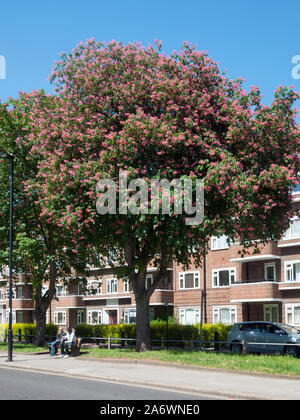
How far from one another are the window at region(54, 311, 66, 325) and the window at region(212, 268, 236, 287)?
22580 mm

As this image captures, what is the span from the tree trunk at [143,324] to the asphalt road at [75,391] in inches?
322

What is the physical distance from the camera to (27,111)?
36938 mm

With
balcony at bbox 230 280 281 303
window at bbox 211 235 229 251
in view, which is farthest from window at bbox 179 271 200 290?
balcony at bbox 230 280 281 303

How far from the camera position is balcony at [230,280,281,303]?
39.6m

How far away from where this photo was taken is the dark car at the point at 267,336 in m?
27.5

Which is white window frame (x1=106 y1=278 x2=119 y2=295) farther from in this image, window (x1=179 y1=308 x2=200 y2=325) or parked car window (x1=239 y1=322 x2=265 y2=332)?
parked car window (x1=239 y1=322 x2=265 y2=332)

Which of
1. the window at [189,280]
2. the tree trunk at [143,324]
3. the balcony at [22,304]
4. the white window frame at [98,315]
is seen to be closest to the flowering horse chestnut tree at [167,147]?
the tree trunk at [143,324]

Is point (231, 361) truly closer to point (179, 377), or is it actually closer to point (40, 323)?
point (179, 377)

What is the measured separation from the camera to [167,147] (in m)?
22.0

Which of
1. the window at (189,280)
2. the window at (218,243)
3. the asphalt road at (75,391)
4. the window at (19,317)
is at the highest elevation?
the window at (218,243)

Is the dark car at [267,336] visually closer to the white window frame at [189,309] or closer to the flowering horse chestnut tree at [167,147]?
the flowering horse chestnut tree at [167,147]
